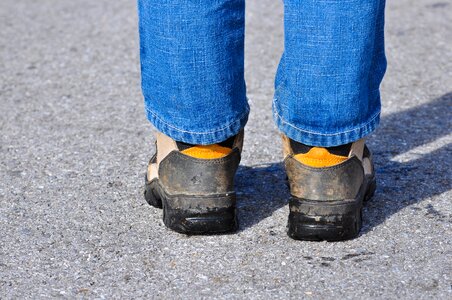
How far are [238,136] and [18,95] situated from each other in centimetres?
148

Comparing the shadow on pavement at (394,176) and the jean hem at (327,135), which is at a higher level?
the jean hem at (327,135)

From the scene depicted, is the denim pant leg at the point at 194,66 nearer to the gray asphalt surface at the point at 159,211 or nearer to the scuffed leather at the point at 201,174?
the scuffed leather at the point at 201,174

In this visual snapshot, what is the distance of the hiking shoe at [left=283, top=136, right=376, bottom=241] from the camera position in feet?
7.74

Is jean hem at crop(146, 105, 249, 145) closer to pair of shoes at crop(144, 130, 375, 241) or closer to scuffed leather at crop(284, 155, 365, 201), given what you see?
pair of shoes at crop(144, 130, 375, 241)

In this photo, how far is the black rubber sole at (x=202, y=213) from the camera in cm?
241

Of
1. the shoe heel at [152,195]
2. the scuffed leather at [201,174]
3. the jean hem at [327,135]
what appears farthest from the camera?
the shoe heel at [152,195]

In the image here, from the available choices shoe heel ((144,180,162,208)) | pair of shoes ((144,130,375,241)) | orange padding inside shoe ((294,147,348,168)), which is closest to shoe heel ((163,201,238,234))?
pair of shoes ((144,130,375,241))

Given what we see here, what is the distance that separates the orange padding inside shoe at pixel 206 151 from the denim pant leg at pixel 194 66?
49mm

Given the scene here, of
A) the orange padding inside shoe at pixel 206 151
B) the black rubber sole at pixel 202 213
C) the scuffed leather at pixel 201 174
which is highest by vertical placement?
the orange padding inside shoe at pixel 206 151

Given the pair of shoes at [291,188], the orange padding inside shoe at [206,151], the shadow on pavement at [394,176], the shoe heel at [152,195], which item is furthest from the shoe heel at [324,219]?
the shoe heel at [152,195]

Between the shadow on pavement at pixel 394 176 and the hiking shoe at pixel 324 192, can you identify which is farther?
the shadow on pavement at pixel 394 176

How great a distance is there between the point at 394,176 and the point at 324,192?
0.53m

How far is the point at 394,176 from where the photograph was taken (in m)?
2.83

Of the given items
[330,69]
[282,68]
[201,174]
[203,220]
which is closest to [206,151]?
[201,174]
